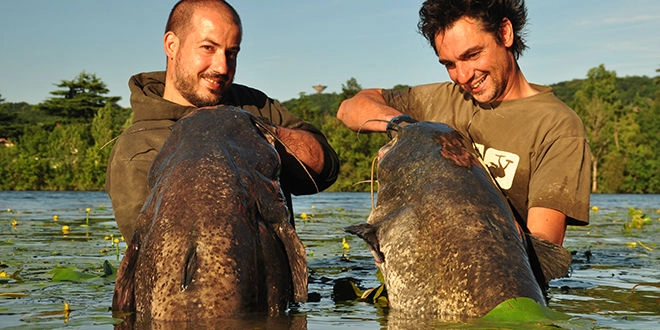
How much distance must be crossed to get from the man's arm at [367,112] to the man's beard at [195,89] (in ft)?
2.93

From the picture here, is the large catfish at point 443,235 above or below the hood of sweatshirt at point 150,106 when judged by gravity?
below

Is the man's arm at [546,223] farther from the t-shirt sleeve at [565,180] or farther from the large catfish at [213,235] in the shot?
the large catfish at [213,235]

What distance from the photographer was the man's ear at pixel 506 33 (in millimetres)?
4953

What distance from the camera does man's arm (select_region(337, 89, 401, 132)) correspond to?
4.84m

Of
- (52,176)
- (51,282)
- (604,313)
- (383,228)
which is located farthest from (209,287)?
(52,176)

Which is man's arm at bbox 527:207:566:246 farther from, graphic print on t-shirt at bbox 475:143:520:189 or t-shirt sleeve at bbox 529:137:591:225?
graphic print on t-shirt at bbox 475:143:520:189

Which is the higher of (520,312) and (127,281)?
(127,281)

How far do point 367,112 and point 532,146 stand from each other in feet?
3.58

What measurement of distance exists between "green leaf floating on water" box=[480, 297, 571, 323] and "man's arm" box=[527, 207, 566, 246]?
134cm

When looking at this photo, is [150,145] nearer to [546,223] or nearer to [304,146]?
[304,146]

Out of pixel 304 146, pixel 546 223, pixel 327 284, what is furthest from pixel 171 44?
pixel 546 223

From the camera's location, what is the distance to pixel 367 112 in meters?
5.09

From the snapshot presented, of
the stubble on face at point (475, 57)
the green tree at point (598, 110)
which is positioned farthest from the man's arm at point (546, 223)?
the green tree at point (598, 110)

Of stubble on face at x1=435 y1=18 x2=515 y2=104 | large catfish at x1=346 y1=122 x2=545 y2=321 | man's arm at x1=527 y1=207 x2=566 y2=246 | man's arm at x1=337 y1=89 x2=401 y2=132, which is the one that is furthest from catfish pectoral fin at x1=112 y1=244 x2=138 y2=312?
stubble on face at x1=435 y1=18 x2=515 y2=104
